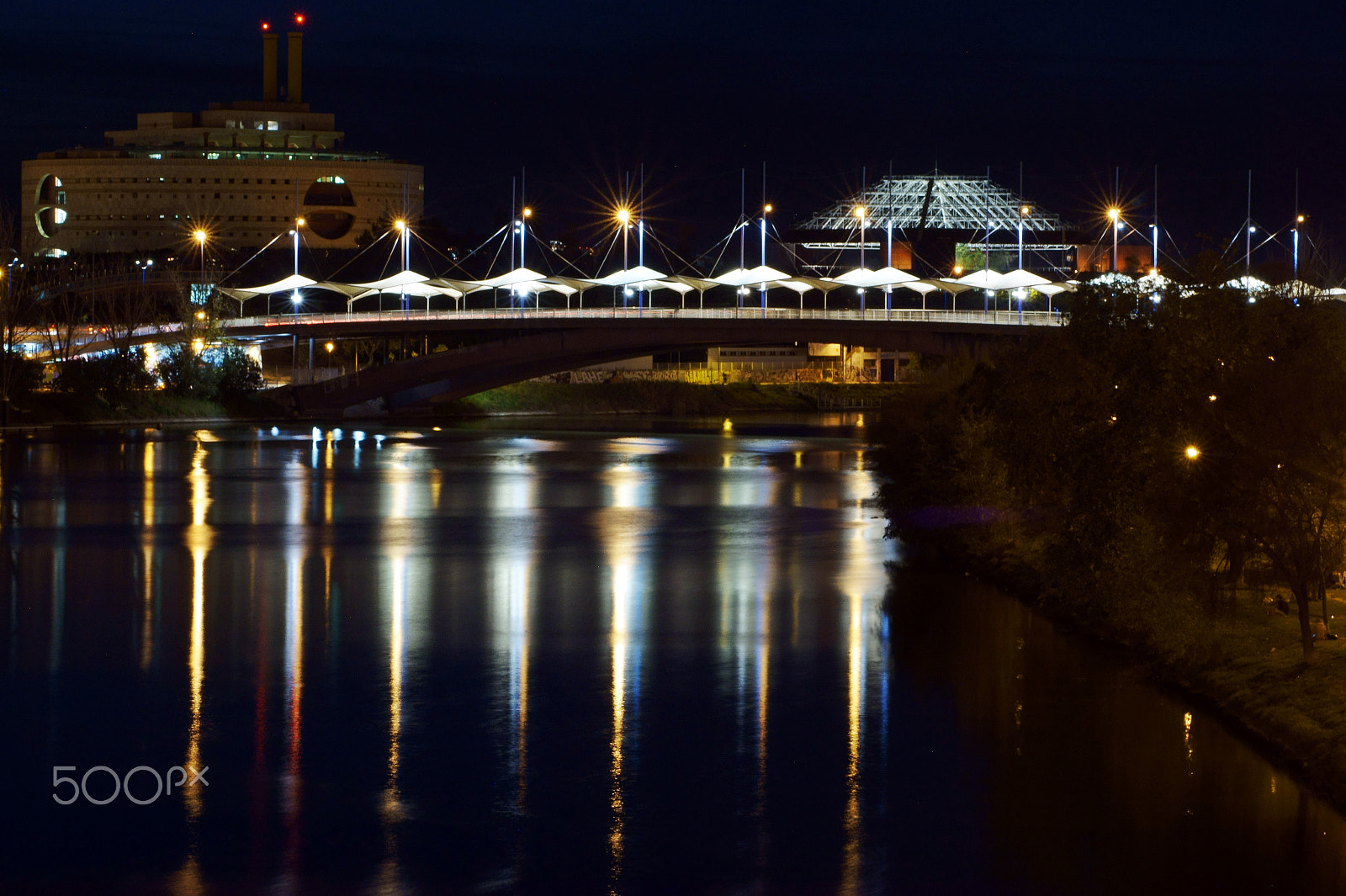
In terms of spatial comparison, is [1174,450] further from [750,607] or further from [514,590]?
[514,590]

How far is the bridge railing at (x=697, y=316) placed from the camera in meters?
63.9

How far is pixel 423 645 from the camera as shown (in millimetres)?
19547

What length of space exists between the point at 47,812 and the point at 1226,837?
9224 mm

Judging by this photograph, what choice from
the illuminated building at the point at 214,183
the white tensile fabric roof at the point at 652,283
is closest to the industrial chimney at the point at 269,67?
the illuminated building at the point at 214,183

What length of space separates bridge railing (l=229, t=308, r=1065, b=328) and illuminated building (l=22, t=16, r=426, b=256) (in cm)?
8755

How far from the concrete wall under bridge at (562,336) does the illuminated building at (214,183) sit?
87961 mm

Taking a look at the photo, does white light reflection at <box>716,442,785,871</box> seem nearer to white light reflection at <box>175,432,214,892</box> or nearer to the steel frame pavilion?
white light reflection at <box>175,432,214,892</box>

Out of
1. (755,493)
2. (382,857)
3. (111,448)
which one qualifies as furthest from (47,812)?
(111,448)

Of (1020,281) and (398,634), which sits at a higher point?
(1020,281)

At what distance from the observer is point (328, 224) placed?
159 meters

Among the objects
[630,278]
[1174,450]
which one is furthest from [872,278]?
[1174,450]

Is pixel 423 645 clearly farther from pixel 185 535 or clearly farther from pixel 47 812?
pixel 185 535

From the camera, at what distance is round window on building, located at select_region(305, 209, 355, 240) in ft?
522

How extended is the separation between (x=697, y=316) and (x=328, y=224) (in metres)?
98.7
